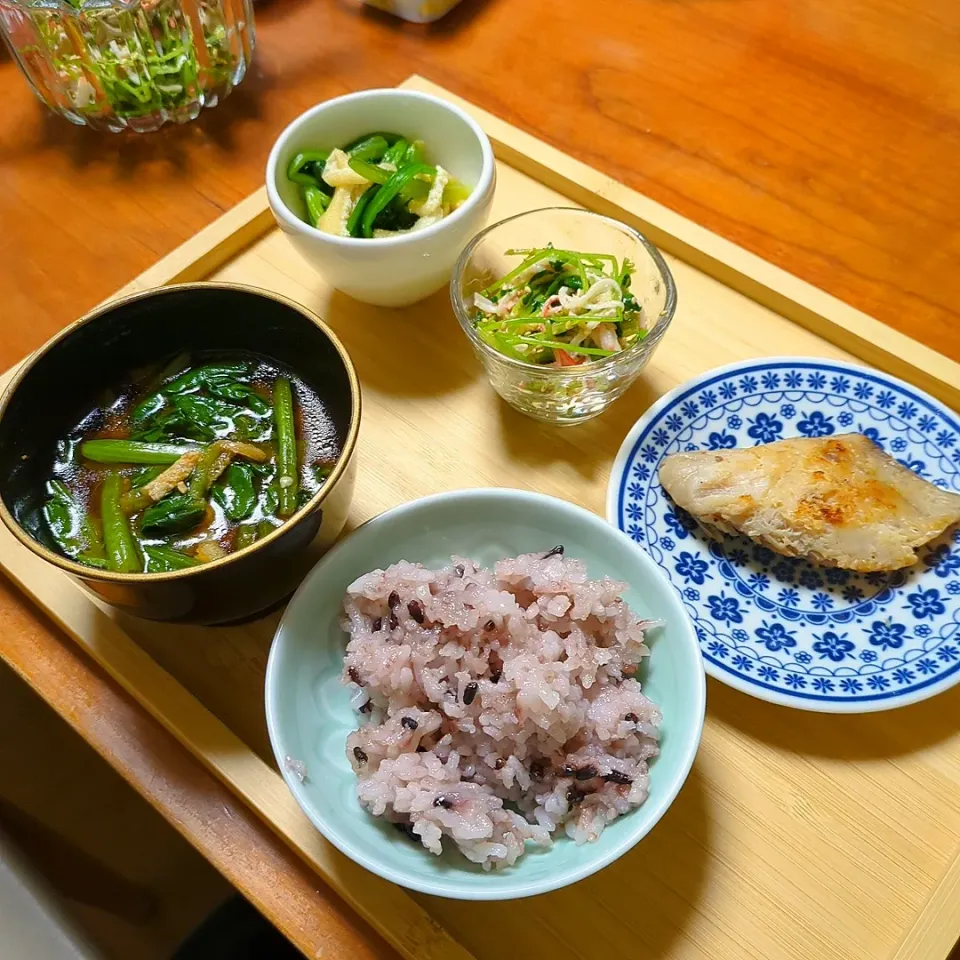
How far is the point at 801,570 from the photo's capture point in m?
1.37

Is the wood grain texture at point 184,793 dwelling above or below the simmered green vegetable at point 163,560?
below

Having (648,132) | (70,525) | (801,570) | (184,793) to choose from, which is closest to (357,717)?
(184,793)

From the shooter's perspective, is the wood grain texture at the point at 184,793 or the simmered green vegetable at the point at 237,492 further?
the simmered green vegetable at the point at 237,492

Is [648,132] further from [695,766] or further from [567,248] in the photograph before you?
[695,766]

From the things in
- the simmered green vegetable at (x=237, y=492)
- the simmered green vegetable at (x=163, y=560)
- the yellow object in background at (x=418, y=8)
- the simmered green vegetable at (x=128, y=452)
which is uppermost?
the yellow object in background at (x=418, y=8)

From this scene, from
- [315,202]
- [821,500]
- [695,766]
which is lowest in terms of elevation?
[695,766]

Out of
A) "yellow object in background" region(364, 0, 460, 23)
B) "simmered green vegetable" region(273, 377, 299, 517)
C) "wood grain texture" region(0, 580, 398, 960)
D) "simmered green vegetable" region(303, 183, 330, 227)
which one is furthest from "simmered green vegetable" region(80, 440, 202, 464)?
"yellow object in background" region(364, 0, 460, 23)

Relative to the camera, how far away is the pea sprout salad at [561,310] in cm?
147

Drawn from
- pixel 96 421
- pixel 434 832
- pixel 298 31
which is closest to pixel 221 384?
pixel 96 421

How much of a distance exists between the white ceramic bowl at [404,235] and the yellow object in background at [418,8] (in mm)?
693

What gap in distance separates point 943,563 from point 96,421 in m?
1.33

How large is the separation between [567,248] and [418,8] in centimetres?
99

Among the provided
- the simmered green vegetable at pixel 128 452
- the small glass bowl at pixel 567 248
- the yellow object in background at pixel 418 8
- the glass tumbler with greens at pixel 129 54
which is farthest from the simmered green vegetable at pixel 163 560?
the yellow object in background at pixel 418 8

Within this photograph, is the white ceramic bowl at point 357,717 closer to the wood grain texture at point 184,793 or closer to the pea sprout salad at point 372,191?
the wood grain texture at point 184,793
